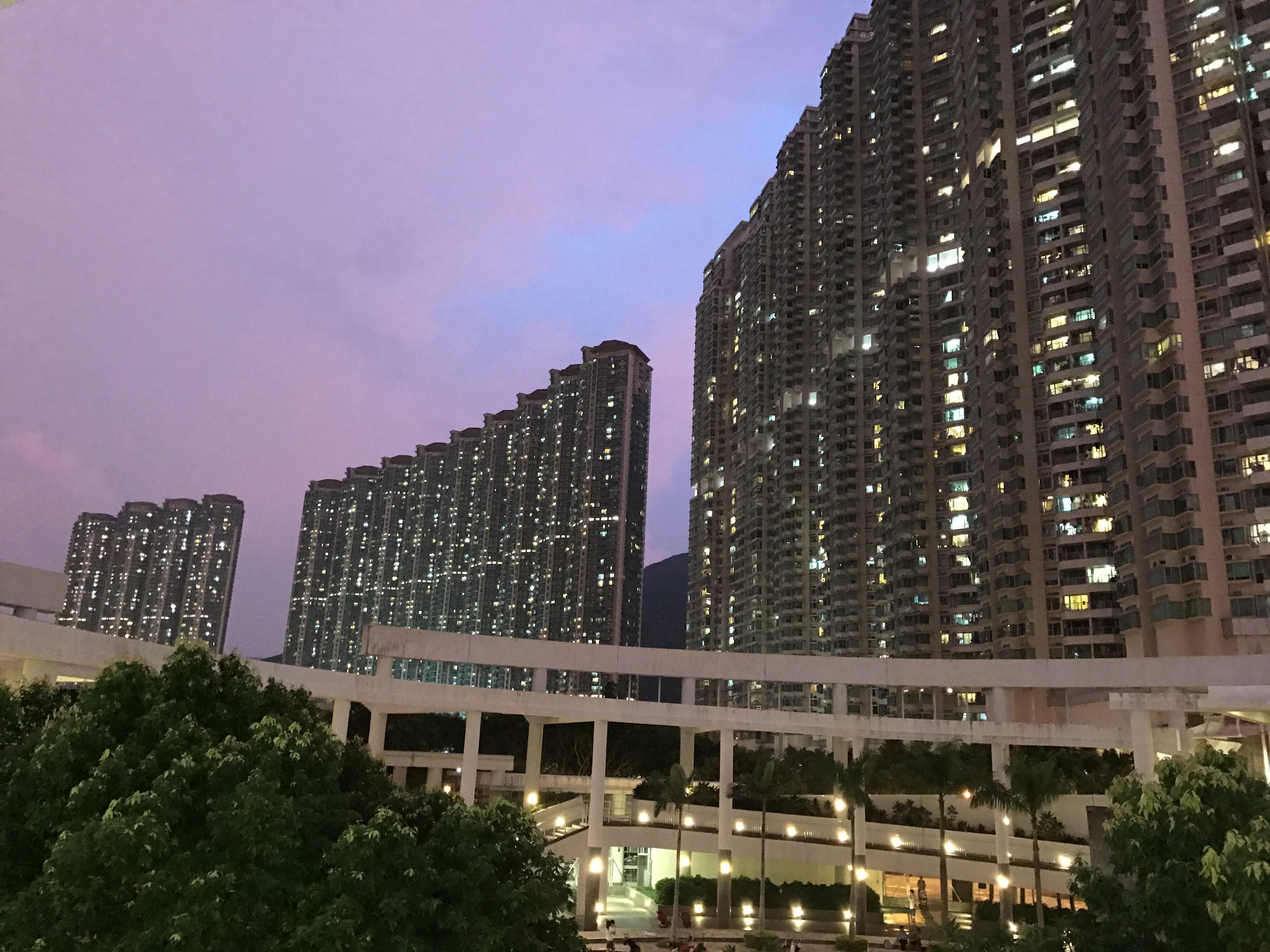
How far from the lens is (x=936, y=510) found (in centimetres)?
9838

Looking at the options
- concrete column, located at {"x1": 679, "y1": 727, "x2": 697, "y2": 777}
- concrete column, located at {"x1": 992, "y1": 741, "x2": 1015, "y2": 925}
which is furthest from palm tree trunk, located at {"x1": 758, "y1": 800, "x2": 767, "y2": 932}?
concrete column, located at {"x1": 992, "y1": 741, "x2": 1015, "y2": 925}

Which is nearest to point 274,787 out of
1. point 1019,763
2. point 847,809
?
point 1019,763

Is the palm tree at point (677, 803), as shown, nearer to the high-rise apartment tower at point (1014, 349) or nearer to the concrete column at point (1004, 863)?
the concrete column at point (1004, 863)

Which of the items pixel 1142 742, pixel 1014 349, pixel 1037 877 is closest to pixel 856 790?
pixel 1037 877

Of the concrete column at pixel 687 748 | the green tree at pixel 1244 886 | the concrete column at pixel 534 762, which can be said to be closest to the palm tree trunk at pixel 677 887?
the concrete column at pixel 687 748

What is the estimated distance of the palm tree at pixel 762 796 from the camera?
4550 cm

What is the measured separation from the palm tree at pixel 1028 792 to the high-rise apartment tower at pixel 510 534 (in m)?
115

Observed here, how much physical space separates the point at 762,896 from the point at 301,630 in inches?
6581

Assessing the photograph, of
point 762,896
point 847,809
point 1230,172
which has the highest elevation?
point 1230,172

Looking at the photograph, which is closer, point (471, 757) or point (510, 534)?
point (471, 757)

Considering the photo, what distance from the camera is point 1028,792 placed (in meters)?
37.5

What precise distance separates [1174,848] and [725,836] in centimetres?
3555

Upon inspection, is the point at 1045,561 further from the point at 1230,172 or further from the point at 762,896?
the point at 762,896

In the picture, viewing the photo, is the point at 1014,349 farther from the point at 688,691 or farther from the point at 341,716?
the point at 341,716
